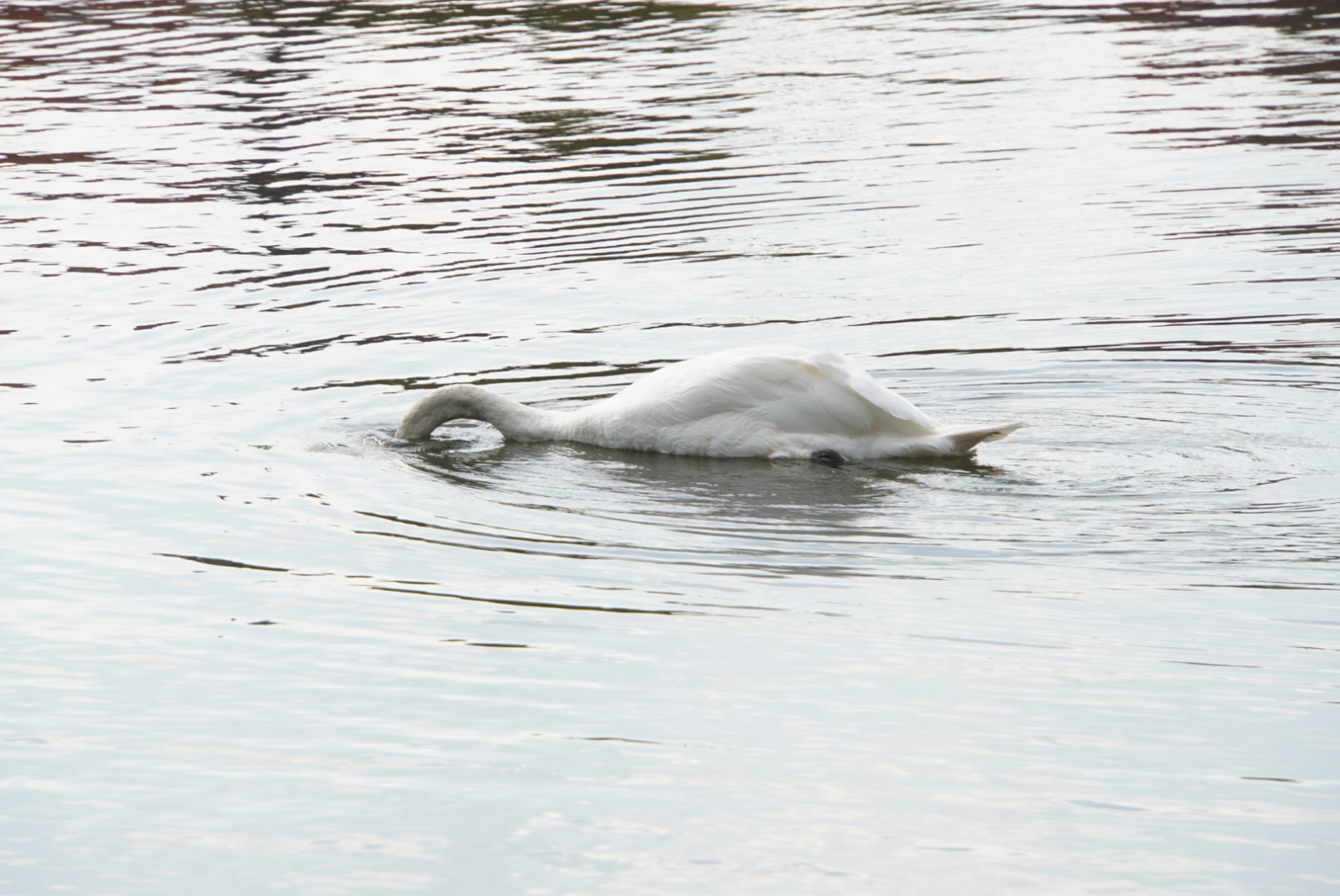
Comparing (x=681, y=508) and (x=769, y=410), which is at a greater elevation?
(x=769, y=410)

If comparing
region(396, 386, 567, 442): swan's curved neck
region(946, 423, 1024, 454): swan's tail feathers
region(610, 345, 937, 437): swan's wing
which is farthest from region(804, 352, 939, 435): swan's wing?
region(396, 386, 567, 442): swan's curved neck

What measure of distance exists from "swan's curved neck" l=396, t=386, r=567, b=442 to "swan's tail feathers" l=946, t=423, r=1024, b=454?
2224 millimetres

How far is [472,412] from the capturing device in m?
10.4

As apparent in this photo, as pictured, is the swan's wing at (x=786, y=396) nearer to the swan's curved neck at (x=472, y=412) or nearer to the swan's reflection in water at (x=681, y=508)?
the swan's reflection in water at (x=681, y=508)

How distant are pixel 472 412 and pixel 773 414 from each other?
6.01 feet

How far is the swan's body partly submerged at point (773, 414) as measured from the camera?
30.1 feet

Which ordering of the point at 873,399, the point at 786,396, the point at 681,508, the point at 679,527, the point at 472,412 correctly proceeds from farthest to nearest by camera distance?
the point at 472,412
the point at 786,396
the point at 873,399
the point at 681,508
the point at 679,527

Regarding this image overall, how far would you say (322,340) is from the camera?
12.4 meters

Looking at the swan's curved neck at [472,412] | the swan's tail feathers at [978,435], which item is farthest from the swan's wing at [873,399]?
the swan's curved neck at [472,412]

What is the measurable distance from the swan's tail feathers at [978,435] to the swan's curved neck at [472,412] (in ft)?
7.30

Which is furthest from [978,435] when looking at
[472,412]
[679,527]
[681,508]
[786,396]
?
[472,412]

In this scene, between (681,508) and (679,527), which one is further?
(681,508)

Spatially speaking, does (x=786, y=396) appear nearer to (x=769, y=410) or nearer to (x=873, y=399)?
(x=769, y=410)

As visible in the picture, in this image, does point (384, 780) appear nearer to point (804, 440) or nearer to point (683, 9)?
point (804, 440)
